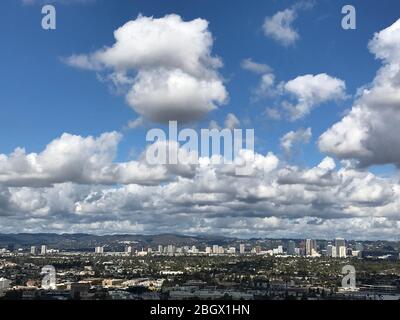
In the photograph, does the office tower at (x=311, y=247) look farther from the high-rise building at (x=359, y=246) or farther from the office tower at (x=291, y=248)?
the high-rise building at (x=359, y=246)

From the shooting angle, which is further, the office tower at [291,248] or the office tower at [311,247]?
the office tower at [291,248]

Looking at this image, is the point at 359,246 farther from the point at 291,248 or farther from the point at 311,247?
the point at 311,247

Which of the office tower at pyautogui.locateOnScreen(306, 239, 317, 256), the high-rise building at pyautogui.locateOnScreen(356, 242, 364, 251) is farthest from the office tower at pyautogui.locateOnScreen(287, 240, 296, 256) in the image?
the high-rise building at pyautogui.locateOnScreen(356, 242, 364, 251)

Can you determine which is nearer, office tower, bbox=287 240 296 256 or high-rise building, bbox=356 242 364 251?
high-rise building, bbox=356 242 364 251

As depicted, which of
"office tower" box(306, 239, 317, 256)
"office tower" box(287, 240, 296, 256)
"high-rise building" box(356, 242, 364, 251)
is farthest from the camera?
"office tower" box(287, 240, 296, 256)

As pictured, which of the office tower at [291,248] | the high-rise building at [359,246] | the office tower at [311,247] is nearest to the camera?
the office tower at [311,247]

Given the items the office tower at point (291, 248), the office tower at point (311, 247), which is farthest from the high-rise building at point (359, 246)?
the office tower at point (291, 248)

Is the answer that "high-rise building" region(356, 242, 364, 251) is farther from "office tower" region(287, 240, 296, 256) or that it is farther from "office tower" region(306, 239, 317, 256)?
"office tower" region(287, 240, 296, 256)
